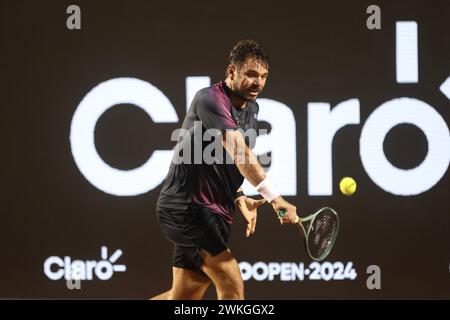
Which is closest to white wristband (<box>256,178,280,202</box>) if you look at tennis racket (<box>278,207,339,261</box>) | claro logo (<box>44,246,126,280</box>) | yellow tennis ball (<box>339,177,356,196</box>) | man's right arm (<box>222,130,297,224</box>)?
man's right arm (<box>222,130,297,224</box>)

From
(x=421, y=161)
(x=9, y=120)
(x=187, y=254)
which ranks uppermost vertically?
(x=9, y=120)

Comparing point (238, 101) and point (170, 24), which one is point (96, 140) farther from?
point (238, 101)

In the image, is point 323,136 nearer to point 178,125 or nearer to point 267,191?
point 178,125

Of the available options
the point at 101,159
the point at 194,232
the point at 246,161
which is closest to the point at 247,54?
the point at 246,161

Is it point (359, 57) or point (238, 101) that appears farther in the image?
point (359, 57)

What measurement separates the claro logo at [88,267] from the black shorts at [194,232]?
1517 millimetres

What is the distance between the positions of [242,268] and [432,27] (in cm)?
225

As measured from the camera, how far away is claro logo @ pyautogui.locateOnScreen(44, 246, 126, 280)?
231 inches

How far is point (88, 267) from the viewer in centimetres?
587

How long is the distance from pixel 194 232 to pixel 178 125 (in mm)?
1658

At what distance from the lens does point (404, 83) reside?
5.84 meters

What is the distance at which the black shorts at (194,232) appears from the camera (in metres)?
4.30

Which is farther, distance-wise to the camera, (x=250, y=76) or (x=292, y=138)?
(x=292, y=138)
